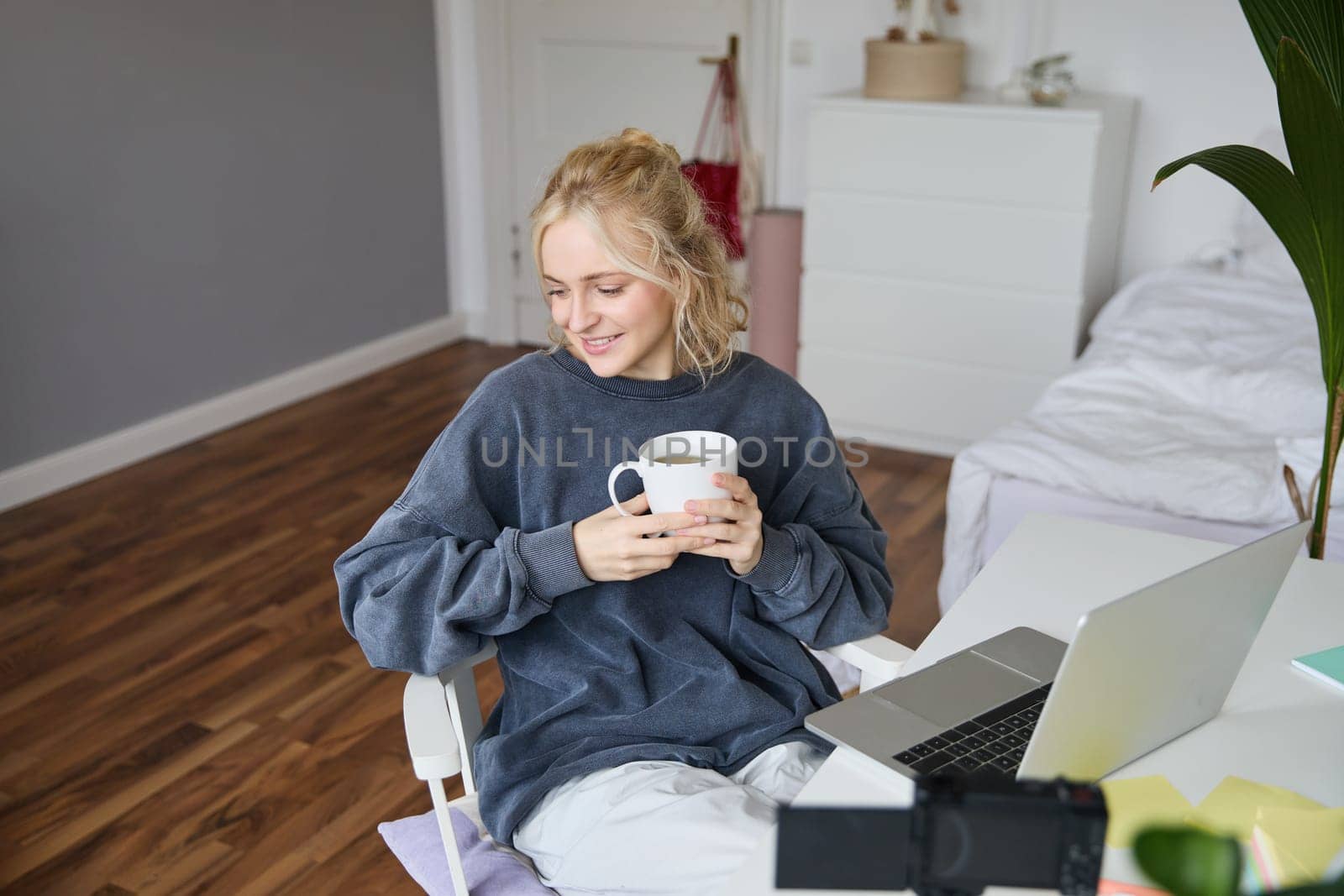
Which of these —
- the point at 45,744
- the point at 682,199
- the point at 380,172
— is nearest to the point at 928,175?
the point at 380,172

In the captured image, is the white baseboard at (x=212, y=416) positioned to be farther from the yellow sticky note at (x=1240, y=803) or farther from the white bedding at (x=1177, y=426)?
the yellow sticky note at (x=1240, y=803)

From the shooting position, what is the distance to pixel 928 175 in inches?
143

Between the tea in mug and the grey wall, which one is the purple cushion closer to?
the tea in mug

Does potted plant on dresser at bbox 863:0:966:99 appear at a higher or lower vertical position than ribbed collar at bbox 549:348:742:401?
higher

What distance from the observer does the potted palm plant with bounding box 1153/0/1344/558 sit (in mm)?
1346

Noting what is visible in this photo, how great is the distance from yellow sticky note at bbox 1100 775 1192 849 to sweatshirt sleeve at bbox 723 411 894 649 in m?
0.42

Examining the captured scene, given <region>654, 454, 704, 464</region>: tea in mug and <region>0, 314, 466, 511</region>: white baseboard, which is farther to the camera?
<region>0, 314, 466, 511</region>: white baseboard

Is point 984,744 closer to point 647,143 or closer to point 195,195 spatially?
point 647,143

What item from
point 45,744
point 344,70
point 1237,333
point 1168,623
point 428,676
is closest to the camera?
point 1168,623

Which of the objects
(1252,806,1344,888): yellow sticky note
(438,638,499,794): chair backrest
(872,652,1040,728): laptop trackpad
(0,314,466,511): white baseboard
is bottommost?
(0,314,466,511): white baseboard

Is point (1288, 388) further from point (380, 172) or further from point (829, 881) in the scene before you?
point (380, 172)

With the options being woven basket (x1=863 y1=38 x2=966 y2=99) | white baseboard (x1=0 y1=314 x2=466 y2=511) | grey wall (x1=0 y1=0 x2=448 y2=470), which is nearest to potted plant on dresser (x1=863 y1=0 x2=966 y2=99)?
woven basket (x1=863 y1=38 x2=966 y2=99)

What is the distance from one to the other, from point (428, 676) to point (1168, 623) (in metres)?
0.74

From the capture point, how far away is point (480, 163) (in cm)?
481
